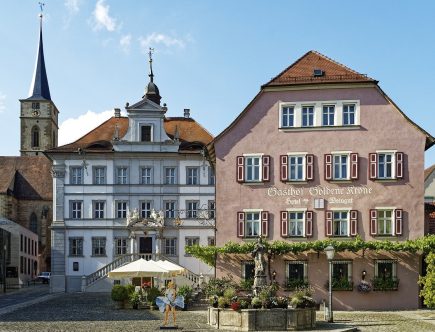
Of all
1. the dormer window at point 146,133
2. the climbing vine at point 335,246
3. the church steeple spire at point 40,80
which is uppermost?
the church steeple spire at point 40,80

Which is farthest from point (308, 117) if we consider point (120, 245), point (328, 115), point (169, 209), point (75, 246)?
point (75, 246)

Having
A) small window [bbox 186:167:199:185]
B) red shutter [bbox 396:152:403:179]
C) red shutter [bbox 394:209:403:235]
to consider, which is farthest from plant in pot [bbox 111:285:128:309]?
small window [bbox 186:167:199:185]

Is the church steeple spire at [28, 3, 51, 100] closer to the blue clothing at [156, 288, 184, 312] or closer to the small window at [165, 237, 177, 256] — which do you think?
the small window at [165, 237, 177, 256]

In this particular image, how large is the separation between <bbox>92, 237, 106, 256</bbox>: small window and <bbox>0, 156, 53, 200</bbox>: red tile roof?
3433cm

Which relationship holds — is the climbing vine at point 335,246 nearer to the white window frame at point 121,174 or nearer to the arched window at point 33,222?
the white window frame at point 121,174

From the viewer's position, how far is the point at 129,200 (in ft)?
184

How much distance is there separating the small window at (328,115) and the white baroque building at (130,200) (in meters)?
20.0

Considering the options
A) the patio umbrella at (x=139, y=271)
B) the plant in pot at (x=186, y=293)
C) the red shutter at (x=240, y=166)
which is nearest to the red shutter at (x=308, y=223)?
the red shutter at (x=240, y=166)

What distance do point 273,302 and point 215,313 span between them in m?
2.07

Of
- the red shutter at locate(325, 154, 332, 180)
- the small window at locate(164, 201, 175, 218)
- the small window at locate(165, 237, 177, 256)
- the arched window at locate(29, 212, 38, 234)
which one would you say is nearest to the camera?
the red shutter at locate(325, 154, 332, 180)

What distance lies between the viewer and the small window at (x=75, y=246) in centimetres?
5544

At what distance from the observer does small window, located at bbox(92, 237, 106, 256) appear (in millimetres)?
55438

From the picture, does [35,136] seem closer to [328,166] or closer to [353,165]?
[328,166]

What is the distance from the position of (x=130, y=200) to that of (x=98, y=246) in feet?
13.5
